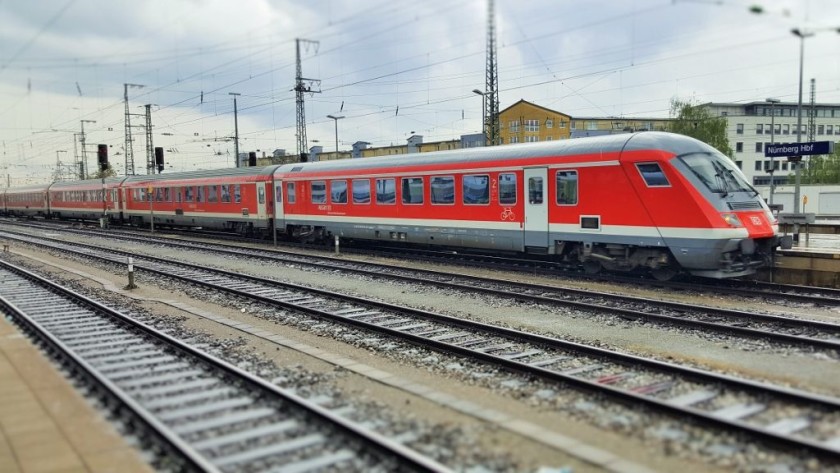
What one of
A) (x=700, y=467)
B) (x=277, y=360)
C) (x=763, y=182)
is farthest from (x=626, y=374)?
(x=763, y=182)

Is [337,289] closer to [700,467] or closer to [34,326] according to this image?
[34,326]

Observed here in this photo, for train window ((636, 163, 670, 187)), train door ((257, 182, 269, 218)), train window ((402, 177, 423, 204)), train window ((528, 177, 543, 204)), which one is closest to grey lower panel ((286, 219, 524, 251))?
train window ((402, 177, 423, 204))

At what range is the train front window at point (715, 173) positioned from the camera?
13234 mm

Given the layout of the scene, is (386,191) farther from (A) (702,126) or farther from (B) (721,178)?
(A) (702,126)

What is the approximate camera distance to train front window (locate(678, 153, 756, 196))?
13234mm

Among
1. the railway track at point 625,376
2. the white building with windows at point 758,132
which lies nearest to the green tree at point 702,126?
the white building with windows at point 758,132

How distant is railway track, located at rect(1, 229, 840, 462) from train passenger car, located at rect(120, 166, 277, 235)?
52.6ft

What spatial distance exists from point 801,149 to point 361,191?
46.3ft

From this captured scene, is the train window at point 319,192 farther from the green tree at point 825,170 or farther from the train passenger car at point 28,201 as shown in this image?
the green tree at point 825,170

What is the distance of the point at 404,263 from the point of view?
20000 millimetres

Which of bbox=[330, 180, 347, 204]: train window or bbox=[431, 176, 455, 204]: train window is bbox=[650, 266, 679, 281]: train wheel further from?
bbox=[330, 180, 347, 204]: train window

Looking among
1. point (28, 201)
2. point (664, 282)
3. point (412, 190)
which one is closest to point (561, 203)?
point (664, 282)

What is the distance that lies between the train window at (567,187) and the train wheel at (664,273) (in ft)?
8.24

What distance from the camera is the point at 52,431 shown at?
5938mm
